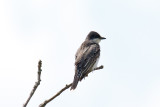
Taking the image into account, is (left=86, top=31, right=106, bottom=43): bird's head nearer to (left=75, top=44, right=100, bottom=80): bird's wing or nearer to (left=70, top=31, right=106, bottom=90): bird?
(left=70, top=31, right=106, bottom=90): bird

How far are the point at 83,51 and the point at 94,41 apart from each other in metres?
1.83

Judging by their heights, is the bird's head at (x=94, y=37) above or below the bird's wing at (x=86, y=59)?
above

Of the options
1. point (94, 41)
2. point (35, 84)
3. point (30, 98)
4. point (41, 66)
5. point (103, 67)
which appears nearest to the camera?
point (30, 98)

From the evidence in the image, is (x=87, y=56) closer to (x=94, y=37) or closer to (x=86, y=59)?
(x=86, y=59)

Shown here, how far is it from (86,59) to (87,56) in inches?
11.4

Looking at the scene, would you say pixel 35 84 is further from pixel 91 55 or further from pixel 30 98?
pixel 91 55

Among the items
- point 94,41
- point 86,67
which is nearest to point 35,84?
point 86,67

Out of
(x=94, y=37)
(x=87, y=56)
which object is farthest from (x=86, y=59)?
(x=94, y=37)

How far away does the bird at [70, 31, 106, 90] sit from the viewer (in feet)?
41.9

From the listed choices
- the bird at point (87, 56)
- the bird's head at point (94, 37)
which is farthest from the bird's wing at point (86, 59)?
the bird's head at point (94, 37)

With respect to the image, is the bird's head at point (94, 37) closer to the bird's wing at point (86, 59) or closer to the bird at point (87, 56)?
the bird at point (87, 56)

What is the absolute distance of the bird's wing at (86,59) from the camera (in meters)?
12.8

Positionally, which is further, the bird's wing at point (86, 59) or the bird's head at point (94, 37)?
the bird's head at point (94, 37)

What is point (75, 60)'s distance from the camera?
13781 millimetres
